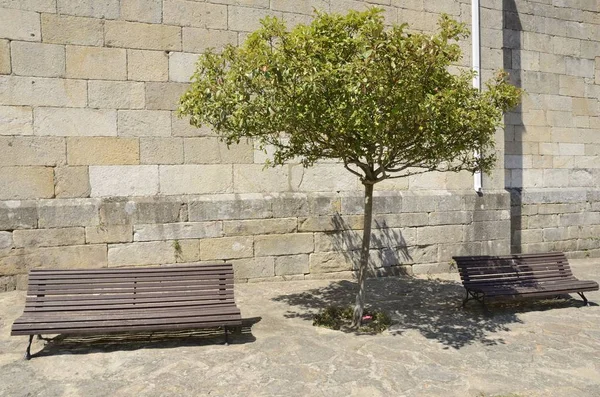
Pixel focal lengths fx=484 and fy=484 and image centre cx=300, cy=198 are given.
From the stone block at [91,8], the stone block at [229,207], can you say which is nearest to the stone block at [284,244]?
the stone block at [229,207]

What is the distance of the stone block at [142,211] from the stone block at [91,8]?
2.21 m

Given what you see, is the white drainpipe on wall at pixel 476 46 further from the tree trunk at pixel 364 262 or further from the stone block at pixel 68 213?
the stone block at pixel 68 213

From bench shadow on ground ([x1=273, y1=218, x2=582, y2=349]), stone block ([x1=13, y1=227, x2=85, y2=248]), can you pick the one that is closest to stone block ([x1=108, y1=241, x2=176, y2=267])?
stone block ([x1=13, y1=227, x2=85, y2=248])

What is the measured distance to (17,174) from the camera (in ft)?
18.0

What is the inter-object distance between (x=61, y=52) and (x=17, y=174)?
1496 millimetres

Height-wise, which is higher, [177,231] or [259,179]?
[259,179]

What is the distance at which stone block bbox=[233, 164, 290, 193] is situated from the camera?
6.36 metres

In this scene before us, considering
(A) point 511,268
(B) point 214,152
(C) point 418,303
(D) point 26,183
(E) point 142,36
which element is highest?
(E) point 142,36

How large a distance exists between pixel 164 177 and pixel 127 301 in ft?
7.17

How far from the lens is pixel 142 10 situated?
5926 millimetres

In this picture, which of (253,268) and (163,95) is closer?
(163,95)

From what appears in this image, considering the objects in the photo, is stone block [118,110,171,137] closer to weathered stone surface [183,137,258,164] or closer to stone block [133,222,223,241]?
weathered stone surface [183,137,258,164]

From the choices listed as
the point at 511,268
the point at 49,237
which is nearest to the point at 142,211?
the point at 49,237

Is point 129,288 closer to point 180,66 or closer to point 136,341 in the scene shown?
point 136,341
